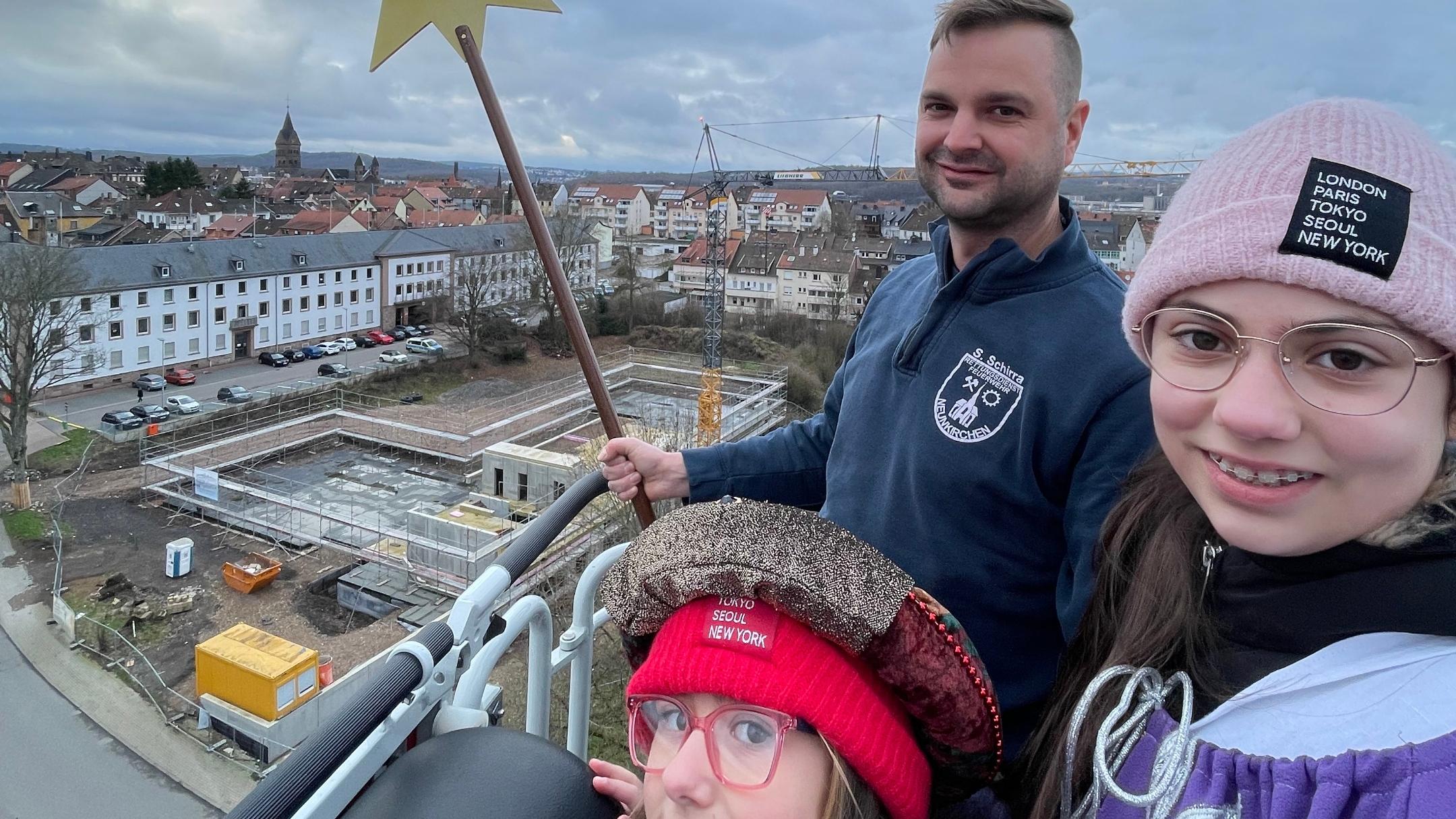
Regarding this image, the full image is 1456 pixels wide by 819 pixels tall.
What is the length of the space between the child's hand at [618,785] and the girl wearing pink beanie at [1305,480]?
0.38m

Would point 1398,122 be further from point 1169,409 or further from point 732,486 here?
point 732,486

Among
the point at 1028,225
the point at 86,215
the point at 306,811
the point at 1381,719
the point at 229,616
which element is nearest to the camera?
the point at 1381,719

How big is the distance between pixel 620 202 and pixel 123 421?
2882 centimetres

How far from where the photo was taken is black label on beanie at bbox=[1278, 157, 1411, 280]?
1.93ft

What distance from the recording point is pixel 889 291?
4.79 feet

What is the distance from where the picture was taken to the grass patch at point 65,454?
48.4 feet

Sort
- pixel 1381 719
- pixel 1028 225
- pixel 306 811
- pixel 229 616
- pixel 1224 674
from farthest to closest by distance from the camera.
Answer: pixel 229 616, pixel 1028 225, pixel 306 811, pixel 1224 674, pixel 1381 719

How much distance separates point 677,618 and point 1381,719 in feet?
1.59

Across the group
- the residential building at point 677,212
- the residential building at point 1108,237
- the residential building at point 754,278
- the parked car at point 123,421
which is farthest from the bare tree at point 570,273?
the residential building at point 1108,237

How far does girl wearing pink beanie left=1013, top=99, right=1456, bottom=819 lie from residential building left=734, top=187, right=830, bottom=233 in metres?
29.7

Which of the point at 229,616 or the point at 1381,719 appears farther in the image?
the point at 229,616

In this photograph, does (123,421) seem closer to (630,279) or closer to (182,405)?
(182,405)

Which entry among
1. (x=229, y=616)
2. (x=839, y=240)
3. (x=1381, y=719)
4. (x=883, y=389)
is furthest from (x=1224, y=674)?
(x=839, y=240)

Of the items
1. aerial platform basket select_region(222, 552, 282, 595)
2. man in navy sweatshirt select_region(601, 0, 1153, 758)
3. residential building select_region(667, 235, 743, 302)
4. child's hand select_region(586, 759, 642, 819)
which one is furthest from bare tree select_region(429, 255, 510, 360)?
child's hand select_region(586, 759, 642, 819)
